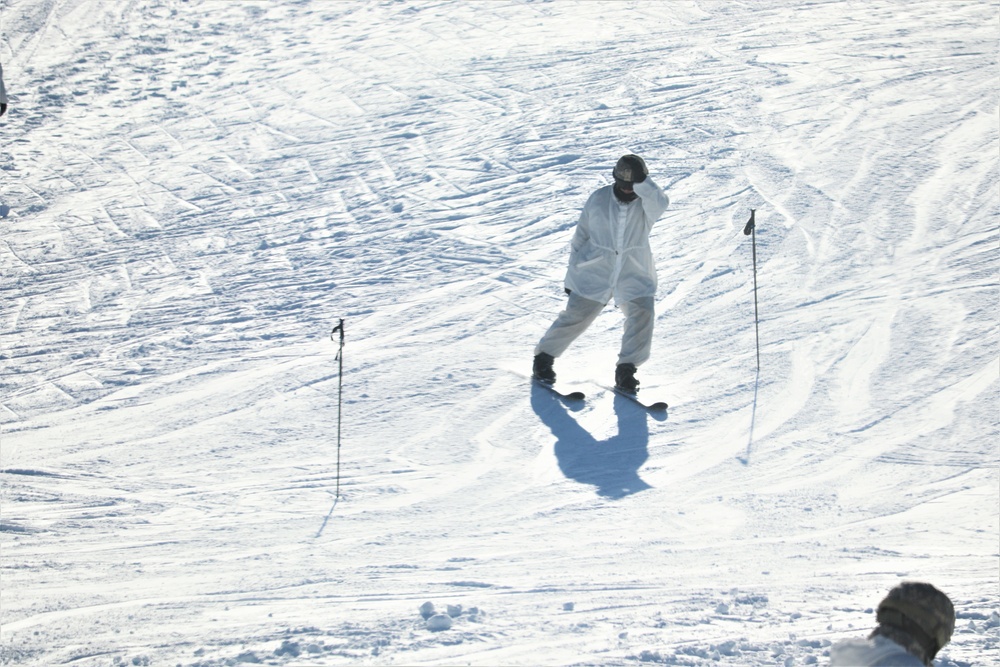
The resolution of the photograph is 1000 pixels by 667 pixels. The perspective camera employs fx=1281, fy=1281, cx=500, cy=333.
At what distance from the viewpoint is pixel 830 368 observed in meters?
8.76

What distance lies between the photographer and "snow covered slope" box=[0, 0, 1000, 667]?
603 centimetres

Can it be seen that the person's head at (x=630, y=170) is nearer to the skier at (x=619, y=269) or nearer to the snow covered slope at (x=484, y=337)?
the skier at (x=619, y=269)

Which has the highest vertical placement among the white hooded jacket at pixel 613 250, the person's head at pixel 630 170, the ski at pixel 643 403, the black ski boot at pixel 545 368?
the person's head at pixel 630 170

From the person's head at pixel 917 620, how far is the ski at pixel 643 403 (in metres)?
5.45

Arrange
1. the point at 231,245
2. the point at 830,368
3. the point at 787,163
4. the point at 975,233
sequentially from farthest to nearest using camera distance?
the point at 787,163
the point at 231,245
the point at 975,233
the point at 830,368

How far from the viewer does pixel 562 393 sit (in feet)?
28.2

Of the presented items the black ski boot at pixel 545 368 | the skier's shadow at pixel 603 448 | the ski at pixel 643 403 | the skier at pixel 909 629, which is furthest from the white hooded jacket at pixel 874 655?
the black ski boot at pixel 545 368

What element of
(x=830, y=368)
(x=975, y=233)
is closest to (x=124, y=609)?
(x=830, y=368)

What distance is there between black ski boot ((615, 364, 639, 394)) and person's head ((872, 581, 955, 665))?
563cm

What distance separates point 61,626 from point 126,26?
13663 mm

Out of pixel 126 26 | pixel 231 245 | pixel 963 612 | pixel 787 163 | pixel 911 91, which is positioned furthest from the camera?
pixel 126 26

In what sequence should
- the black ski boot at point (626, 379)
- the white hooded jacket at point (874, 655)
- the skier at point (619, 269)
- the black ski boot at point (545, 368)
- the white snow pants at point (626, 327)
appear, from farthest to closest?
the black ski boot at point (545, 368), the black ski boot at point (626, 379), the white snow pants at point (626, 327), the skier at point (619, 269), the white hooded jacket at point (874, 655)

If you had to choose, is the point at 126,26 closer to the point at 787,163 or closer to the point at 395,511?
the point at 787,163

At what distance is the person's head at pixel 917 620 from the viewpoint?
2.80m
